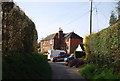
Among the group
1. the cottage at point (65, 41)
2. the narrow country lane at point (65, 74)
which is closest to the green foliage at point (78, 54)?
the narrow country lane at point (65, 74)

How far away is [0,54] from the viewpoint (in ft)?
24.5

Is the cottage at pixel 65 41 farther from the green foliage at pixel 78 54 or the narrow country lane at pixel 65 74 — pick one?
the narrow country lane at pixel 65 74

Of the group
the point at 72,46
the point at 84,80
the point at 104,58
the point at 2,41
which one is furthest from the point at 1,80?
the point at 72,46

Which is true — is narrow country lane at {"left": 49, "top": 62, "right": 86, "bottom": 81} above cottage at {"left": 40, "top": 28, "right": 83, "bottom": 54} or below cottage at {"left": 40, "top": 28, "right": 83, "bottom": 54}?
below

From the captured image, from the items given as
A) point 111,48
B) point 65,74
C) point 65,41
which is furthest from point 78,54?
point 65,41

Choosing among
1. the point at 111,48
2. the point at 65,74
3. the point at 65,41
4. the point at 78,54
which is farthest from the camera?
the point at 65,41

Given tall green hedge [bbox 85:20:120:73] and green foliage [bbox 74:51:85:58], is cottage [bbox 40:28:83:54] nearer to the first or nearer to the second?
green foliage [bbox 74:51:85:58]

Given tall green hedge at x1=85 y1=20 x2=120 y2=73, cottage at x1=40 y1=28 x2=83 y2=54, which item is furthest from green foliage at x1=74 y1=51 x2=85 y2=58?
cottage at x1=40 y1=28 x2=83 y2=54

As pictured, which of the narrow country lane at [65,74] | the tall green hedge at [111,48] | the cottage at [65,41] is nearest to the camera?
the tall green hedge at [111,48]

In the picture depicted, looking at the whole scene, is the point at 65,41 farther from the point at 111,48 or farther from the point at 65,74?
the point at 111,48

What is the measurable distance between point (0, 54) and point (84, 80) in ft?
19.7

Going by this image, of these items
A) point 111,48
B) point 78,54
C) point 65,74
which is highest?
point 111,48

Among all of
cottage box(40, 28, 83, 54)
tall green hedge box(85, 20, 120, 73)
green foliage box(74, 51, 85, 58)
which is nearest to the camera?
tall green hedge box(85, 20, 120, 73)

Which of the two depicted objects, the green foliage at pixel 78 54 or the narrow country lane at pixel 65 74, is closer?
the narrow country lane at pixel 65 74
